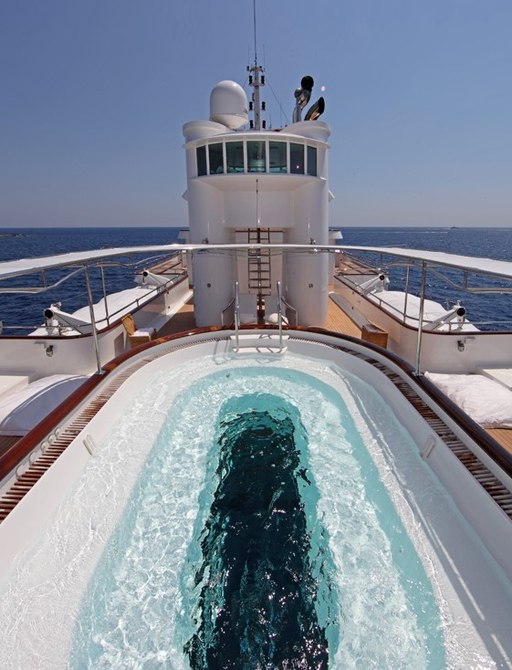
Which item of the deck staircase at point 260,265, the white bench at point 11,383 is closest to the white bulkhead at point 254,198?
the deck staircase at point 260,265

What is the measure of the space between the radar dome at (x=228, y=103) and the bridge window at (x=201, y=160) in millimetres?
2435

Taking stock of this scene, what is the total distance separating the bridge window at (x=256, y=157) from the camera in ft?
29.7

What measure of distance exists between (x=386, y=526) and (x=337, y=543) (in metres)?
0.49

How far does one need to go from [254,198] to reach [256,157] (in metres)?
1.10

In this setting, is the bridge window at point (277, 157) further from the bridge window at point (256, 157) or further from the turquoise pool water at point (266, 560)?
the turquoise pool water at point (266, 560)

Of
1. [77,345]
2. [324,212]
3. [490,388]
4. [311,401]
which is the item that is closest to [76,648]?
[311,401]

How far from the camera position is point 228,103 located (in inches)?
432

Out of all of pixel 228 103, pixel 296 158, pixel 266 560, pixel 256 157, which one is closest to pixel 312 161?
pixel 296 158

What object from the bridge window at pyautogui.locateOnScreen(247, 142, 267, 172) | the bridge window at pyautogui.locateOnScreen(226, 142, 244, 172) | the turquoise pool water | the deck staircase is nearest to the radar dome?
the bridge window at pyautogui.locateOnScreen(226, 142, 244, 172)

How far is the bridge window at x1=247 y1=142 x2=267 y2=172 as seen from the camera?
9.05m

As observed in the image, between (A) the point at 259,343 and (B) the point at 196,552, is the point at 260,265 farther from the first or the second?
(B) the point at 196,552

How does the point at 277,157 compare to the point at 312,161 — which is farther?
the point at 312,161

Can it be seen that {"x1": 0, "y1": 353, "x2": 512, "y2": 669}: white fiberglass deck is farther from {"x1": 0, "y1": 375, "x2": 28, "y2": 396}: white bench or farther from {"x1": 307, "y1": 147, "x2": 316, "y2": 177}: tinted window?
{"x1": 307, "y1": 147, "x2": 316, "y2": 177}: tinted window

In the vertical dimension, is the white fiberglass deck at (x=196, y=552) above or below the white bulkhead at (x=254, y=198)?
below
